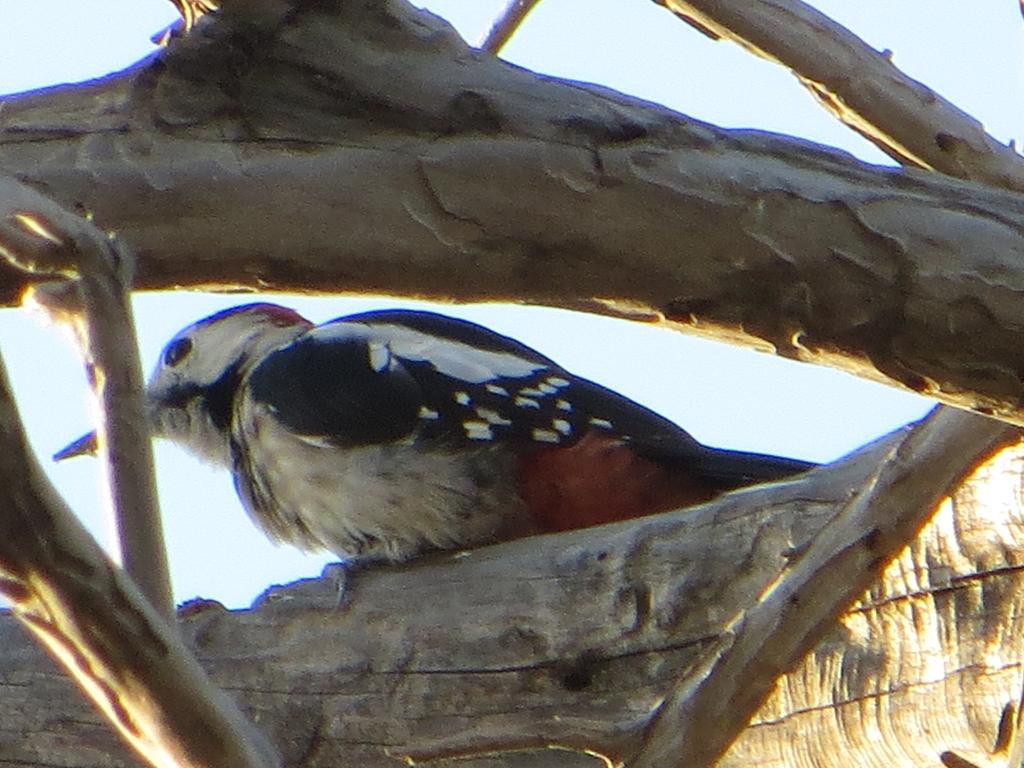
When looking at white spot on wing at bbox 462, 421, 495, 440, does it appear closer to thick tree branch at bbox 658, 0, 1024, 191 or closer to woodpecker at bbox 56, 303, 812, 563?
woodpecker at bbox 56, 303, 812, 563

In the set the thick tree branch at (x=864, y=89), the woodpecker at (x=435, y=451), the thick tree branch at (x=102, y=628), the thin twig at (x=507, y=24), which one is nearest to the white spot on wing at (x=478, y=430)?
the woodpecker at (x=435, y=451)

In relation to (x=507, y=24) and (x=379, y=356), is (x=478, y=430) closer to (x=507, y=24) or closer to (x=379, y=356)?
(x=379, y=356)

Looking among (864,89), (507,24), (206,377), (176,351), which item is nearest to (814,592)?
(864,89)

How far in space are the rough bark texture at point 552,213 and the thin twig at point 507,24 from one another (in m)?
1.19

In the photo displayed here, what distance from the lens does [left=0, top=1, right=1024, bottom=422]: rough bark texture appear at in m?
1.90

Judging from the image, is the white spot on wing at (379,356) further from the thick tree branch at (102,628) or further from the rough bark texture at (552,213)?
the thick tree branch at (102,628)

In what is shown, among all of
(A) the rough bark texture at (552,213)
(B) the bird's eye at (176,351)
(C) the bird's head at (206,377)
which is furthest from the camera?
(B) the bird's eye at (176,351)

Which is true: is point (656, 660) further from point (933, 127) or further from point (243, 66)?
point (243, 66)

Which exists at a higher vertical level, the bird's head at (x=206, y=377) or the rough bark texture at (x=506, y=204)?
the bird's head at (x=206, y=377)

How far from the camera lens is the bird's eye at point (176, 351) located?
461 cm

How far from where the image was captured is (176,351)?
4.63 m

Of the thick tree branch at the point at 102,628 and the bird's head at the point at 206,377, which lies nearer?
the thick tree branch at the point at 102,628

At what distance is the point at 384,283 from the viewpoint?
1946 millimetres

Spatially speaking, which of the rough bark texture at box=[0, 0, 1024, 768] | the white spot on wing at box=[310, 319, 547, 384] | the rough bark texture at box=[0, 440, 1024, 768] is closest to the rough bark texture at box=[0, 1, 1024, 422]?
the rough bark texture at box=[0, 0, 1024, 768]
